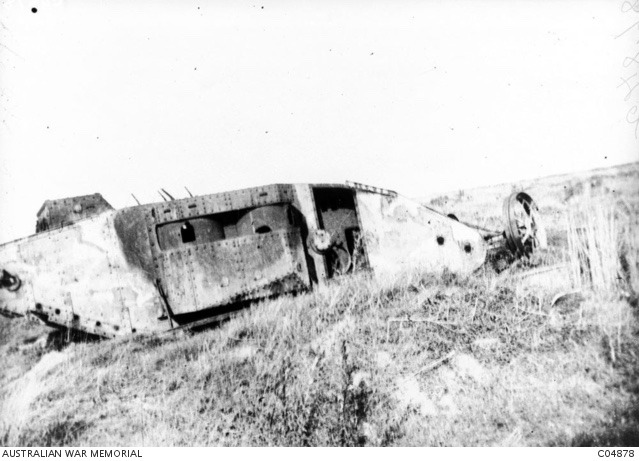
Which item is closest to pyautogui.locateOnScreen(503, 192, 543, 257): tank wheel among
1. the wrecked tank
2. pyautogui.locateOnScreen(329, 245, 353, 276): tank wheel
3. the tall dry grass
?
the wrecked tank

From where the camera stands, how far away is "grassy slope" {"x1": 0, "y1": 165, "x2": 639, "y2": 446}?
11.2ft

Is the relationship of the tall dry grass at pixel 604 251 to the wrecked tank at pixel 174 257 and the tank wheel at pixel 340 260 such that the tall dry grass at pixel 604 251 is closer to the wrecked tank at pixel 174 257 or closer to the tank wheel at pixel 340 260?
the wrecked tank at pixel 174 257

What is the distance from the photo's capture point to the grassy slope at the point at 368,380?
11.2 feet

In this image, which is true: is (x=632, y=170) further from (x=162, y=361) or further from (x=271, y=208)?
(x=162, y=361)

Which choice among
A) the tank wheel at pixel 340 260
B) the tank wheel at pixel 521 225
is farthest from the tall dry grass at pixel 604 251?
the tank wheel at pixel 340 260

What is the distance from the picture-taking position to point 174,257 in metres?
5.21

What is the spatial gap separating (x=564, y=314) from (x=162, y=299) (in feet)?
15.3

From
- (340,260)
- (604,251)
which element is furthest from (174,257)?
(604,251)

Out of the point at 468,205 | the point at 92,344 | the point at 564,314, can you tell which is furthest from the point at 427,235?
the point at 468,205

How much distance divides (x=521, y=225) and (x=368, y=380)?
382 cm

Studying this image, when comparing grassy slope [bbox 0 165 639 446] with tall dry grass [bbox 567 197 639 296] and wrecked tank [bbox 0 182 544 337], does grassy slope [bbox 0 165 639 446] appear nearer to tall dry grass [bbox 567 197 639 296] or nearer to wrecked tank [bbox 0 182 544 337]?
tall dry grass [bbox 567 197 639 296]

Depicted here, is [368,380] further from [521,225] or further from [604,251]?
[521,225]

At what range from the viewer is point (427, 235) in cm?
630

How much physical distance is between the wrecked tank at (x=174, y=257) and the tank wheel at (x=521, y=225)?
20 millimetres
